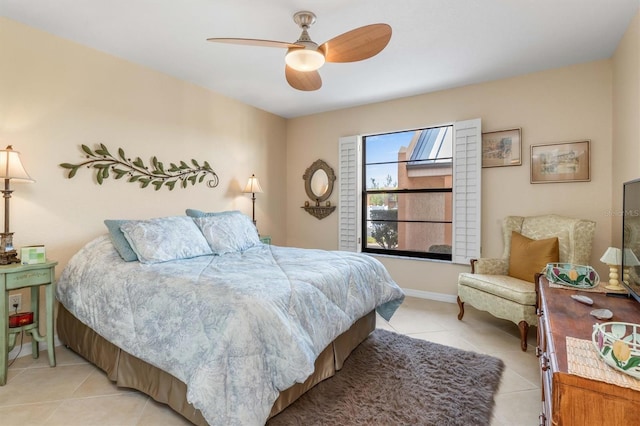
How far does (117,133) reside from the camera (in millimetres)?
2945

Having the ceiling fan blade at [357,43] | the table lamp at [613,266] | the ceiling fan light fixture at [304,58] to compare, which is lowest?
A: the table lamp at [613,266]

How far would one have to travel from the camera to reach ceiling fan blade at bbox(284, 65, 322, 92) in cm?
242

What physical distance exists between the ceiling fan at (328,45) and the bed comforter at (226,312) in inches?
56.3

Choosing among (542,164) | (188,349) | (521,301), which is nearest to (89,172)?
(188,349)

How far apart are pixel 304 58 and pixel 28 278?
2399 mm

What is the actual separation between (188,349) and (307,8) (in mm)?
2280

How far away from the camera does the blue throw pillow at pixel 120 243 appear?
233 cm

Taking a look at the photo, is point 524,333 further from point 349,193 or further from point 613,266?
point 349,193

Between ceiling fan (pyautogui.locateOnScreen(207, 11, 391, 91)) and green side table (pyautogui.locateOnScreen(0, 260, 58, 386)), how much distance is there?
6.44 ft

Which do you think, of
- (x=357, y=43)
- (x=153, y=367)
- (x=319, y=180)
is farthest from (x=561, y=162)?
(x=153, y=367)

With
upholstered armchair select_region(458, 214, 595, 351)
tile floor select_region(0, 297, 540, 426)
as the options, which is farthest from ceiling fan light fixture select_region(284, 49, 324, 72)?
upholstered armchair select_region(458, 214, 595, 351)

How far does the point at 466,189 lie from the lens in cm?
361

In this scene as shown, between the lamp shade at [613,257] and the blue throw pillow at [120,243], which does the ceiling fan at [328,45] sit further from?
the lamp shade at [613,257]

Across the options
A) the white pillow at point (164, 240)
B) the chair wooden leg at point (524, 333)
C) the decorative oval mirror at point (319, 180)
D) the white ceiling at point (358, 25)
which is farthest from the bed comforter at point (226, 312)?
the decorative oval mirror at point (319, 180)
